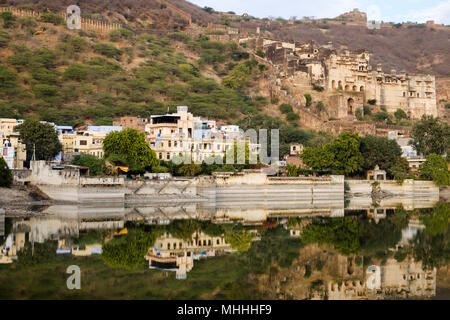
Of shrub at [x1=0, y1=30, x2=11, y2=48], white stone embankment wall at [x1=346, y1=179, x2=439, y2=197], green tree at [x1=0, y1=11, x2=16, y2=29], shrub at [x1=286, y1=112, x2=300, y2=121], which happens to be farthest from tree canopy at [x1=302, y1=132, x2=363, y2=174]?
green tree at [x1=0, y1=11, x2=16, y2=29]

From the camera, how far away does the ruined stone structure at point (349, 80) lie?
7419 cm

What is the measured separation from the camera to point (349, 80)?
76.2 meters

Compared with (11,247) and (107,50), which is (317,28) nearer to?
(107,50)

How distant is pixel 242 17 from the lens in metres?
147

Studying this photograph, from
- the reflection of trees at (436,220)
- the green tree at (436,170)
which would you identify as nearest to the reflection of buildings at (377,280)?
the reflection of trees at (436,220)

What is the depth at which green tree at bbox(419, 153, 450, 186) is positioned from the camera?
5119 cm

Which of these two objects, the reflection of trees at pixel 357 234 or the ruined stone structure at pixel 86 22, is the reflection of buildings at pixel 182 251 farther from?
the ruined stone structure at pixel 86 22

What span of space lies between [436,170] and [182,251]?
34.8m

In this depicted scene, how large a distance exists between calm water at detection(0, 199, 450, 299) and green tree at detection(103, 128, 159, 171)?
8951 millimetres

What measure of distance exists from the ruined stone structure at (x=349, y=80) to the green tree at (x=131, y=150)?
105ft

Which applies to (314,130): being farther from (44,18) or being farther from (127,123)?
(44,18)

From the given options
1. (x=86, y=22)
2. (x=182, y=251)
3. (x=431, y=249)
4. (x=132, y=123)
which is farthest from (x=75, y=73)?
(x=431, y=249)

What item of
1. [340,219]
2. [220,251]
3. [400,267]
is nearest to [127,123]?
[340,219]

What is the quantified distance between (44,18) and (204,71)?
24.0m
